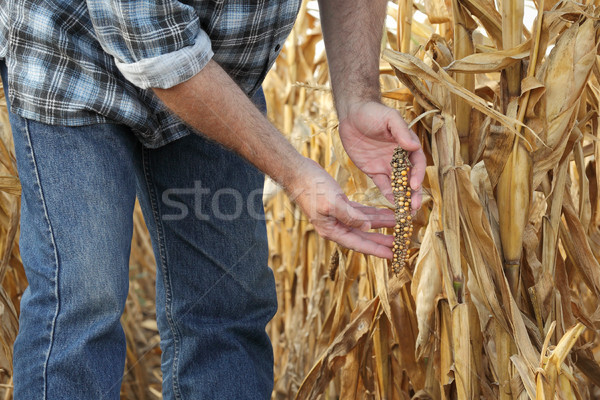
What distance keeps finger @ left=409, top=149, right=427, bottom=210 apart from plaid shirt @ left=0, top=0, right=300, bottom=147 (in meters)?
0.27

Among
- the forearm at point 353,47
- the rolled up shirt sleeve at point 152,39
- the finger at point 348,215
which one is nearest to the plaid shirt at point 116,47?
the rolled up shirt sleeve at point 152,39

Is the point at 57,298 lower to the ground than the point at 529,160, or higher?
lower

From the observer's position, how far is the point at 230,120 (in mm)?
795

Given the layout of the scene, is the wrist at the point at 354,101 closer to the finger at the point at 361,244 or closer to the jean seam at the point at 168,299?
the finger at the point at 361,244

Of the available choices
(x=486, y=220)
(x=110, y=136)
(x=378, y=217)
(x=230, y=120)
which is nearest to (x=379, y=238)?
(x=378, y=217)

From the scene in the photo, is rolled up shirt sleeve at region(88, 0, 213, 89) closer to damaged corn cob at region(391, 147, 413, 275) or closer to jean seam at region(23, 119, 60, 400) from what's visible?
jean seam at region(23, 119, 60, 400)

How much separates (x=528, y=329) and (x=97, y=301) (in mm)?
579

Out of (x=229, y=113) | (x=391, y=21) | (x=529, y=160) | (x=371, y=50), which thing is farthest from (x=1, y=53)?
(x=391, y=21)

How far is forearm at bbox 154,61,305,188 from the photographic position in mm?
784

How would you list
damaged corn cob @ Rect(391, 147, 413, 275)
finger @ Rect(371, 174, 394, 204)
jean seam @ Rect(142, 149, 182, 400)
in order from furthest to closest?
jean seam @ Rect(142, 149, 182, 400)
finger @ Rect(371, 174, 394, 204)
damaged corn cob @ Rect(391, 147, 413, 275)

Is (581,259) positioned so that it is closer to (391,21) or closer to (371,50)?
(371,50)

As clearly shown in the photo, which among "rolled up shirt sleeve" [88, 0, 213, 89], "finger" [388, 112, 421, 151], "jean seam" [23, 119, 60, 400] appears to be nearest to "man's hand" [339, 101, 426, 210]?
"finger" [388, 112, 421, 151]

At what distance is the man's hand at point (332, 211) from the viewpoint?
2.63 feet

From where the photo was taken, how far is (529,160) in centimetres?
84
